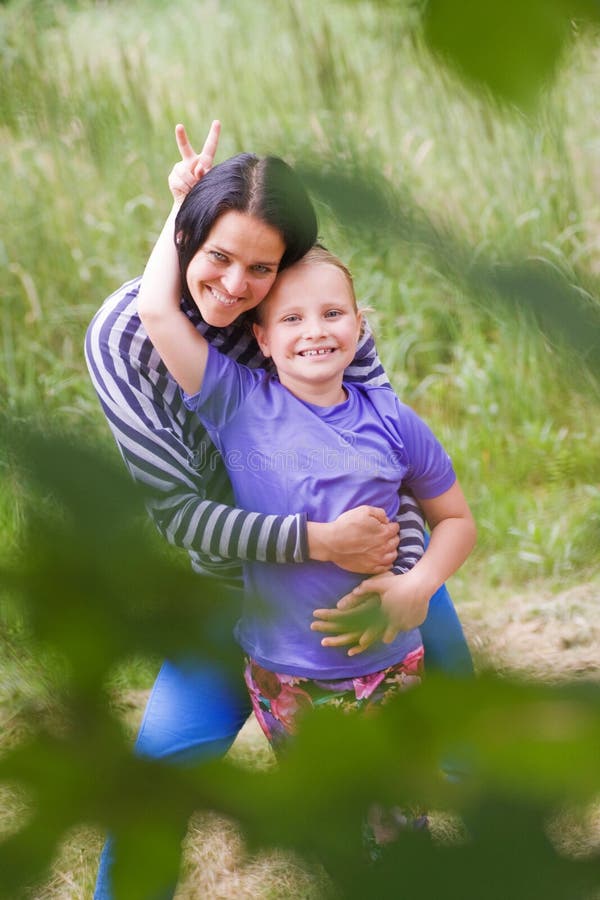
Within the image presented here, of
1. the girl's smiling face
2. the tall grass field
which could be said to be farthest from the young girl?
the tall grass field

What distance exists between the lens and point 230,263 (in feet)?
3.51

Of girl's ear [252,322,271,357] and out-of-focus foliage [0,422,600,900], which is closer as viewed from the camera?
out-of-focus foliage [0,422,600,900]

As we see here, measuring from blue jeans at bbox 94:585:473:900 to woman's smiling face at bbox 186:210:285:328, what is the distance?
1.15 ft

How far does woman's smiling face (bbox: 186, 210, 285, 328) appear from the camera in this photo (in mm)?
1059

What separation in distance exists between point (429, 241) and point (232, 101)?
1.91 meters

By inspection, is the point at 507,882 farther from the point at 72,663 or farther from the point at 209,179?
the point at 209,179

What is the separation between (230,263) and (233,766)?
0.93m

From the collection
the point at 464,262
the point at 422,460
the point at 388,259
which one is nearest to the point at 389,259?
the point at 388,259

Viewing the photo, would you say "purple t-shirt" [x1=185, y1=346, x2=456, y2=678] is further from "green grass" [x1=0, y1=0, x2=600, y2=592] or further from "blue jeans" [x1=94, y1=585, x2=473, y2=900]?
"green grass" [x1=0, y1=0, x2=600, y2=592]

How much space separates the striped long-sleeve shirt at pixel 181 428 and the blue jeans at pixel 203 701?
5.7 inches

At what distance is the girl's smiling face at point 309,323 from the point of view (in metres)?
1.13

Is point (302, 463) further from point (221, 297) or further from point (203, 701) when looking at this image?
point (203, 701)

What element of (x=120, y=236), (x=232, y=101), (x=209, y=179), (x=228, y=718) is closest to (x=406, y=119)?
(x=232, y=101)

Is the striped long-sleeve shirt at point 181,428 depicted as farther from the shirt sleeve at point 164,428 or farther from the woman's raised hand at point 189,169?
the woman's raised hand at point 189,169
